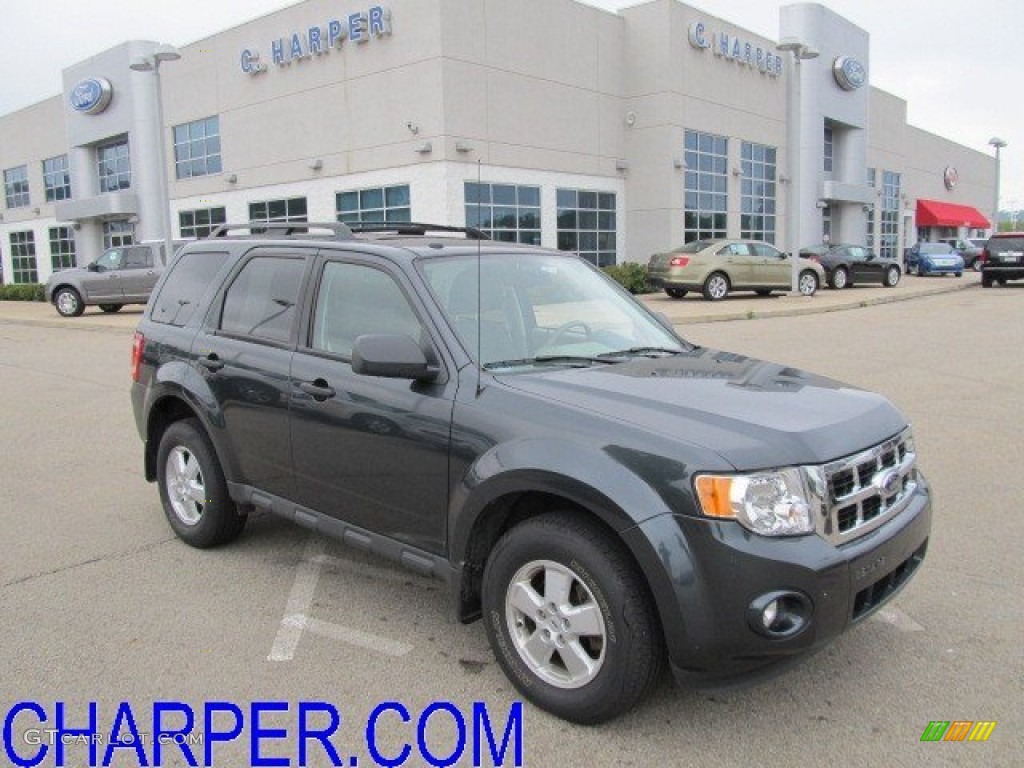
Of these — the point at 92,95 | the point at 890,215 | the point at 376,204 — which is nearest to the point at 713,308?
the point at 376,204

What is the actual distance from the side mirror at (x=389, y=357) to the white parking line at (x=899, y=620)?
230cm

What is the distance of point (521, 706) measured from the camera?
3250 mm

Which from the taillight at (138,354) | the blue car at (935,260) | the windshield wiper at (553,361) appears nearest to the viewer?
the windshield wiper at (553,361)

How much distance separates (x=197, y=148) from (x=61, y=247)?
549 inches

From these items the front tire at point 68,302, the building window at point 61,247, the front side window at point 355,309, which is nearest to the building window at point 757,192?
the front tire at point 68,302

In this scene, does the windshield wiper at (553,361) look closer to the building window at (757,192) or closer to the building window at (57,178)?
the building window at (757,192)

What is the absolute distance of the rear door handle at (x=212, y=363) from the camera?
4648 millimetres

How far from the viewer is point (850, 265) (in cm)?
2958

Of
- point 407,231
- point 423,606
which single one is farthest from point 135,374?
point 423,606

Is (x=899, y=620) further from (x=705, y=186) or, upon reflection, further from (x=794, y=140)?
(x=705, y=186)

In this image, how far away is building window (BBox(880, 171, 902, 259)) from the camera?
158ft

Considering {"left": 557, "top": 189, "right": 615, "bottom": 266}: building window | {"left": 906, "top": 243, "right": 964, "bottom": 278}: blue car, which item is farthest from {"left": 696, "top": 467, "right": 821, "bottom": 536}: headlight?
{"left": 906, "top": 243, "right": 964, "bottom": 278}: blue car

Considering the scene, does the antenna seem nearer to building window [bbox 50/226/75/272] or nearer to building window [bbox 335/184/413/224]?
building window [bbox 335/184/413/224]

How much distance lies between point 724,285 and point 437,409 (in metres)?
21.3
